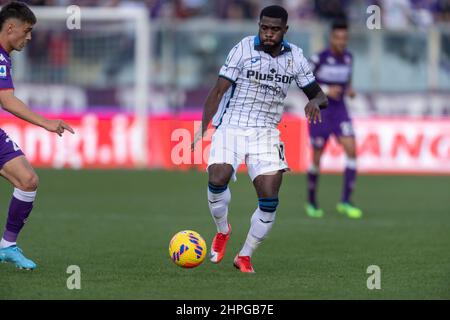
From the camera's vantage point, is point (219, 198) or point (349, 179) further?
point (349, 179)

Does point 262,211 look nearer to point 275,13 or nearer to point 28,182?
point 275,13

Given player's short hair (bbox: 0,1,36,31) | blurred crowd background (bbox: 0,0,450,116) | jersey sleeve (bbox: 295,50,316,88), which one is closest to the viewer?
player's short hair (bbox: 0,1,36,31)

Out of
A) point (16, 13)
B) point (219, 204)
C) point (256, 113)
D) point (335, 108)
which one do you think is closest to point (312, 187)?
point (335, 108)

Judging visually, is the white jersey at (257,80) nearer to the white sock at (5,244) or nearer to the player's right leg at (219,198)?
the player's right leg at (219,198)

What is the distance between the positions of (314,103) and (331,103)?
6093 millimetres

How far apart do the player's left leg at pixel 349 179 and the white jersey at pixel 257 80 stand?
5703 mm

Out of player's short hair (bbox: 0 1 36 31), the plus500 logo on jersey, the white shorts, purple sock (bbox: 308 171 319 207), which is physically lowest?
purple sock (bbox: 308 171 319 207)

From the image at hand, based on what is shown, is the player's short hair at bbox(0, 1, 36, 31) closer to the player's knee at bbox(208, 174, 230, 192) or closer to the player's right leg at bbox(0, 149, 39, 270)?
the player's right leg at bbox(0, 149, 39, 270)

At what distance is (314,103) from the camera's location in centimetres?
955

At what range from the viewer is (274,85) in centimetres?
967

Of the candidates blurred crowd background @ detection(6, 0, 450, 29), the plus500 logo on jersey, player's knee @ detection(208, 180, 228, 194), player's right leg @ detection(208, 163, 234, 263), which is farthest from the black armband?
blurred crowd background @ detection(6, 0, 450, 29)

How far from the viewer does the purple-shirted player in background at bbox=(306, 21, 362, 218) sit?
15469 mm

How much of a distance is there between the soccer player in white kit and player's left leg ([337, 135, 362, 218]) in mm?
5706
